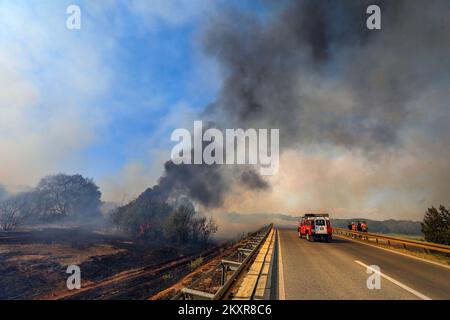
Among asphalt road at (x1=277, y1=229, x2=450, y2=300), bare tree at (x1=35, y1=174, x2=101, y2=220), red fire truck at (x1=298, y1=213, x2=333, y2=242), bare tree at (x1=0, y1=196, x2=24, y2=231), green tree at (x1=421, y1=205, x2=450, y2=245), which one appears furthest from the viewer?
bare tree at (x1=35, y1=174, x2=101, y2=220)

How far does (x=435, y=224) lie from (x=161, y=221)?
1719 inches

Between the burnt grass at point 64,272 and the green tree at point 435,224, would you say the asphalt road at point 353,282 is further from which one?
the green tree at point 435,224

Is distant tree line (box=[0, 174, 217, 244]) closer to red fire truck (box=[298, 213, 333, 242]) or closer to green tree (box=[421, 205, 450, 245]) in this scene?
red fire truck (box=[298, 213, 333, 242])

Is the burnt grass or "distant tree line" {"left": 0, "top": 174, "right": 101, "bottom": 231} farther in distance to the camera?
"distant tree line" {"left": 0, "top": 174, "right": 101, "bottom": 231}

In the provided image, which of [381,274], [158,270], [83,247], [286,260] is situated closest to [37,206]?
[83,247]

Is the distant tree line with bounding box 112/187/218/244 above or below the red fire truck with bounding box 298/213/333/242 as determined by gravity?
below

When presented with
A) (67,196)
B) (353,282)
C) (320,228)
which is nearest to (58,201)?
(67,196)

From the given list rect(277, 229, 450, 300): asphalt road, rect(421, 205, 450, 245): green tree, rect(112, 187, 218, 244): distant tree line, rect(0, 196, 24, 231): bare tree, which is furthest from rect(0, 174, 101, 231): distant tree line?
rect(421, 205, 450, 245): green tree

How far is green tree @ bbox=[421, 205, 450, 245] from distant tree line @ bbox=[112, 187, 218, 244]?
33.3 m

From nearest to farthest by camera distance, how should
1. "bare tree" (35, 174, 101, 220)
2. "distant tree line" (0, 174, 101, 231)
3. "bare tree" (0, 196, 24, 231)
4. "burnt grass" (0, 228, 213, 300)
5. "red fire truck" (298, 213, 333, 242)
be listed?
"burnt grass" (0, 228, 213, 300) → "red fire truck" (298, 213, 333, 242) → "bare tree" (0, 196, 24, 231) → "distant tree line" (0, 174, 101, 231) → "bare tree" (35, 174, 101, 220)

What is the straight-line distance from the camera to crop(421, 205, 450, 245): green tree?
2488 cm
